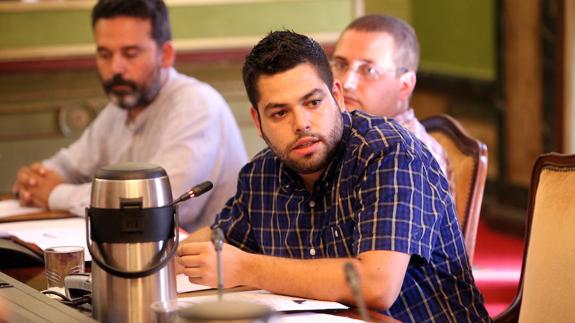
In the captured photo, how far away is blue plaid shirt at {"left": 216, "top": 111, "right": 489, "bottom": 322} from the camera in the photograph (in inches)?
78.4

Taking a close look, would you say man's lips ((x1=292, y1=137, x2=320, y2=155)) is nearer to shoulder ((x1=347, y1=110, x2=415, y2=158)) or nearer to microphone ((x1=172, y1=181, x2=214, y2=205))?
shoulder ((x1=347, y1=110, x2=415, y2=158))

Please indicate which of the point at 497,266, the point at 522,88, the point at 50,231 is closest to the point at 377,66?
the point at 50,231

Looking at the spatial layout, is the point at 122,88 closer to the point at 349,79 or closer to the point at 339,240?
the point at 349,79

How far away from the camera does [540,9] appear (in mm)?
5527

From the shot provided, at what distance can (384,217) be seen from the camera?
6.48ft

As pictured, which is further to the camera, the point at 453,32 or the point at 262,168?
the point at 453,32

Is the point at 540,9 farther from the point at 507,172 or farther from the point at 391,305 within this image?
the point at 391,305

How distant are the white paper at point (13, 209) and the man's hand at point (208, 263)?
1.22 m

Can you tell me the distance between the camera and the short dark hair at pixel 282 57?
213cm

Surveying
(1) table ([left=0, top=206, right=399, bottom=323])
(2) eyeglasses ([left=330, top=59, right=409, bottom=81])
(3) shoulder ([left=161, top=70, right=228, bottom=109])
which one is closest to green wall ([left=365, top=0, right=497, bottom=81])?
(3) shoulder ([left=161, top=70, right=228, bottom=109])

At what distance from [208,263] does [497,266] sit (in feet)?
11.3

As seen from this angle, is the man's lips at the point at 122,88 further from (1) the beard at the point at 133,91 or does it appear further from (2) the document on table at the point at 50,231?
(2) the document on table at the point at 50,231

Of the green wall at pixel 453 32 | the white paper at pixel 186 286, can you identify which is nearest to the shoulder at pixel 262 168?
the white paper at pixel 186 286

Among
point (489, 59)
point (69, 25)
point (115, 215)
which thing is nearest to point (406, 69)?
point (115, 215)
